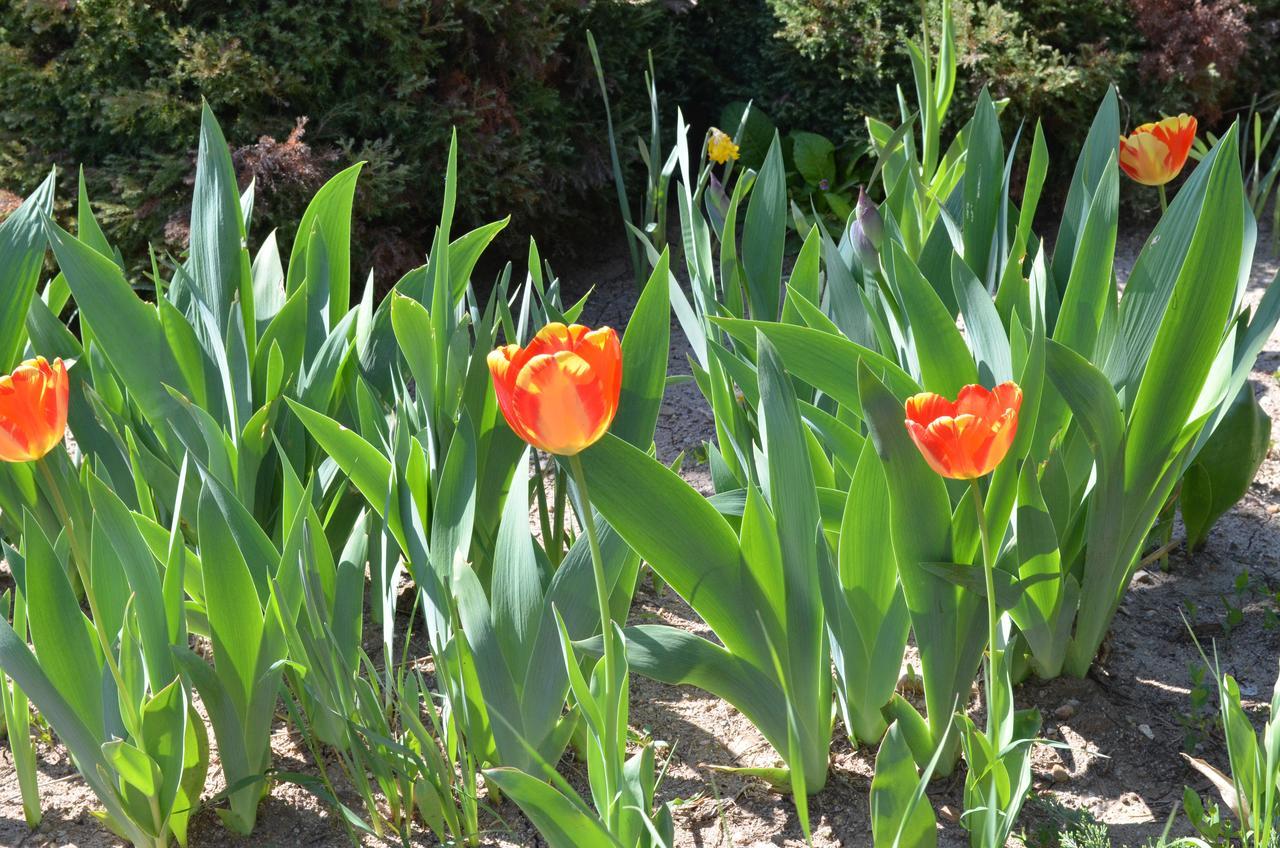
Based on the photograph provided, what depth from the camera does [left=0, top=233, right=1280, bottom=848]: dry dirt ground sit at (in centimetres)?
162

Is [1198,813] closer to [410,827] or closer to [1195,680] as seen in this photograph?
[1195,680]

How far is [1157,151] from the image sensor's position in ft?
6.82

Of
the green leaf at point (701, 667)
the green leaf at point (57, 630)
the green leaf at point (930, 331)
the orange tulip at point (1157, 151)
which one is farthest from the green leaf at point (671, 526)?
the orange tulip at point (1157, 151)

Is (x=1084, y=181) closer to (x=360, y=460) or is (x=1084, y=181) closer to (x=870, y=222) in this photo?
(x=870, y=222)

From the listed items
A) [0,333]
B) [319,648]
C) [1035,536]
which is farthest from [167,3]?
[1035,536]

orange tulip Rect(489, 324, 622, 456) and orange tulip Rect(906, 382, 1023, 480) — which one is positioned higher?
orange tulip Rect(489, 324, 622, 456)

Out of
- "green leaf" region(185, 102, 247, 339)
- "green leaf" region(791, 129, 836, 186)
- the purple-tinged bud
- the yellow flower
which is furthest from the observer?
"green leaf" region(791, 129, 836, 186)

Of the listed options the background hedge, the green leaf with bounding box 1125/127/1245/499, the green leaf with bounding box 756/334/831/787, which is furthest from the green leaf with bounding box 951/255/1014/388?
the background hedge

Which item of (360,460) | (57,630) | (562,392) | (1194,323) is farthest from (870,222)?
(57,630)

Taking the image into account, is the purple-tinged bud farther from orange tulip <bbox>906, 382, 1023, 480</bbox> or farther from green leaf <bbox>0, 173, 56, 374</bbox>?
green leaf <bbox>0, 173, 56, 374</bbox>

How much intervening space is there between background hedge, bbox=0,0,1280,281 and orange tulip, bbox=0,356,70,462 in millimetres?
2030

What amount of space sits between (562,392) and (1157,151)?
1.50 metres

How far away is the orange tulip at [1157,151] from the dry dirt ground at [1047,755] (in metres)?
0.71

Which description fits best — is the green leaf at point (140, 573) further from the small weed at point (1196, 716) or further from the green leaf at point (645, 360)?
the small weed at point (1196, 716)
